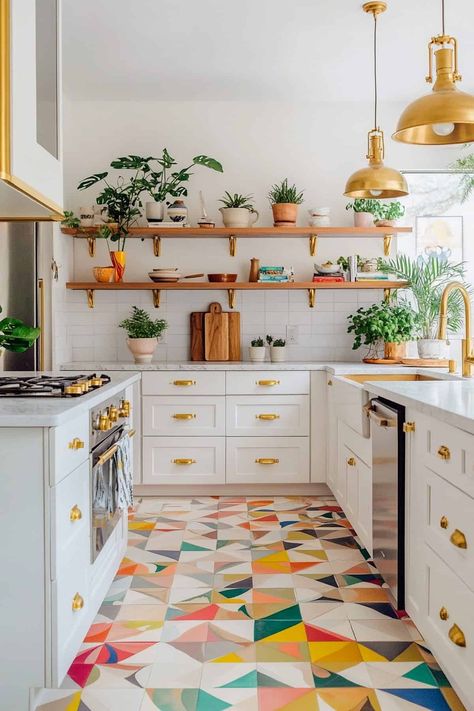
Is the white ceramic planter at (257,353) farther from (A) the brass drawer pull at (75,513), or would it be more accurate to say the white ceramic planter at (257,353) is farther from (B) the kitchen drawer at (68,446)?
(A) the brass drawer pull at (75,513)

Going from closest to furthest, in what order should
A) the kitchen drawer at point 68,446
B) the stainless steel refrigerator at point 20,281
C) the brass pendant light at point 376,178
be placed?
the kitchen drawer at point 68,446
the brass pendant light at point 376,178
the stainless steel refrigerator at point 20,281

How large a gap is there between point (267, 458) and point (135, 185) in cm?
199

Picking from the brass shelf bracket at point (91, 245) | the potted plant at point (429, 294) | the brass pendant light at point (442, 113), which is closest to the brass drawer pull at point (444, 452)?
the brass pendant light at point (442, 113)

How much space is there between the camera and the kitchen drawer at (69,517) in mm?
1919

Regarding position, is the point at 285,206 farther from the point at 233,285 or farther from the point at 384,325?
the point at 384,325

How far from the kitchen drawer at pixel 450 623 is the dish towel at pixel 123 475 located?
1.15 meters

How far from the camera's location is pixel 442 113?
2129 mm

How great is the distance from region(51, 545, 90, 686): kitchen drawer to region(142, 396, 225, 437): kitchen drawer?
2.10m

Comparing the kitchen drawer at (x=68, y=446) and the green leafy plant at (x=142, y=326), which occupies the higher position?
the green leafy plant at (x=142, y=326)

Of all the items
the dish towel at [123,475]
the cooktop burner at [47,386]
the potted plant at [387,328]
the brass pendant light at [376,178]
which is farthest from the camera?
the potted plant at [387,328]

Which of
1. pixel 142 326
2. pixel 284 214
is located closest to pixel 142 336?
pixel 142 326

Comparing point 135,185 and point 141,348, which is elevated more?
point 135,185

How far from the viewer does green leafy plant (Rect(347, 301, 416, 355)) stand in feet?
15.2

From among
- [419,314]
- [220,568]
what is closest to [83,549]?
[220,568]
